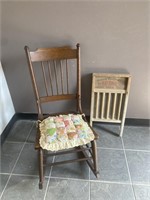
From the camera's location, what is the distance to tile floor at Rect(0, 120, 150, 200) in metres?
1.27

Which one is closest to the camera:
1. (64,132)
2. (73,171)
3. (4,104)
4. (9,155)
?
(64,132)

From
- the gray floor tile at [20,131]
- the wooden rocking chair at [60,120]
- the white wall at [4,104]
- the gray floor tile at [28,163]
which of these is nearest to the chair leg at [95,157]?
the wooden rocking chair at [60,120]

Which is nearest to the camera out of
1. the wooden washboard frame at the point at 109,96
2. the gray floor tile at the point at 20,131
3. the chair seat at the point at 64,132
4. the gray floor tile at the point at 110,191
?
the chair seat at the point at 64,132

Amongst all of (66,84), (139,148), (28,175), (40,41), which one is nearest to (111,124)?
(139,148)

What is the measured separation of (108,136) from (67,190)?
0.70 meters

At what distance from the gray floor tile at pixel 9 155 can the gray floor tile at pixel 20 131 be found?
79mm

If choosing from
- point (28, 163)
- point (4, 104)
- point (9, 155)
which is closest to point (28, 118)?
point (4, 104)

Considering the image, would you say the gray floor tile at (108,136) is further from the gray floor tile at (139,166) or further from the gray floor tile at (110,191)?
the gray floor tile at (110,191)

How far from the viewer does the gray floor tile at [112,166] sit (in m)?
1.38

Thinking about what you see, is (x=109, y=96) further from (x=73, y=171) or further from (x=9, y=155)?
(x=9, y=155)

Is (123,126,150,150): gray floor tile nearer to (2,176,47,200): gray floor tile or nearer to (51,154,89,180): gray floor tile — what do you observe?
(51,154,89,180): gray floor tile

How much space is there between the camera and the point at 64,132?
1.21 m

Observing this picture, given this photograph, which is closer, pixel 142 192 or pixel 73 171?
pixel 142 192

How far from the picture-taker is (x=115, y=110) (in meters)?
1.74
